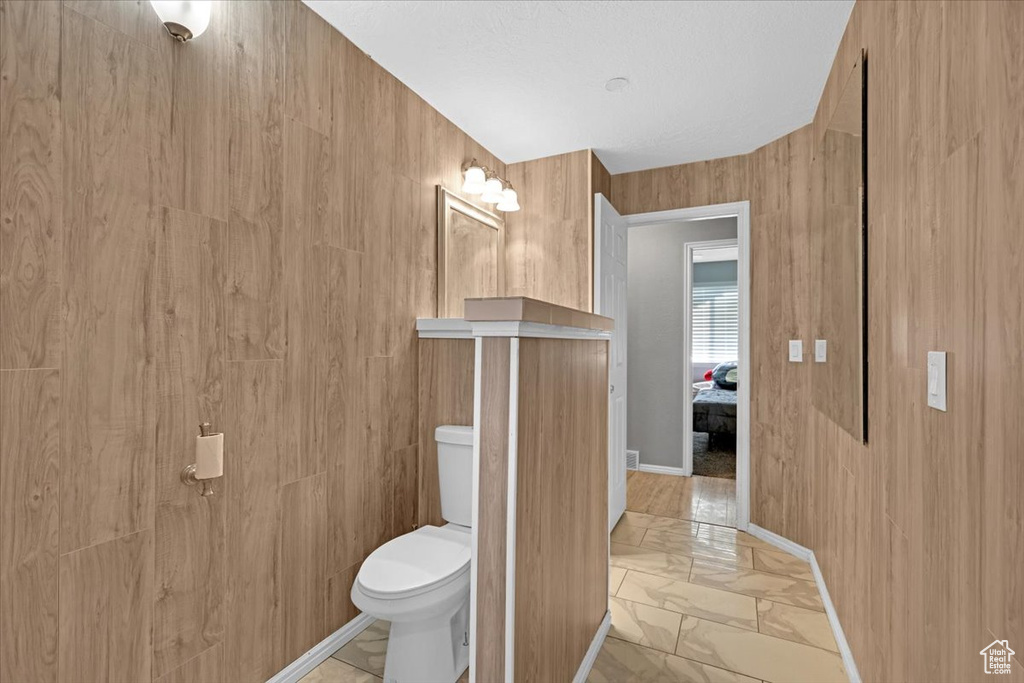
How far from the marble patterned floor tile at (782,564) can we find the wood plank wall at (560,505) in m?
1.16

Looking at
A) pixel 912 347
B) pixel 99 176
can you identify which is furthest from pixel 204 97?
Result: pixel 912 347

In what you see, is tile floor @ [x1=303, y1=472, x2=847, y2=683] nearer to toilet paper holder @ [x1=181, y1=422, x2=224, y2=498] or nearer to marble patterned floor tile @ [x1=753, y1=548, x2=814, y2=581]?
marble patterned floor tile @ [x1=753, y1=548, x2=814, y2=581]

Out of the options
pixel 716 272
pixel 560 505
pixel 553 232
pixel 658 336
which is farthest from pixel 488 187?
pixel 716 272

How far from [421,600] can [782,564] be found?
2151 mm

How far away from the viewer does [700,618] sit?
215 cm

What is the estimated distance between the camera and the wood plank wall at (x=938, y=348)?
765 millimetres

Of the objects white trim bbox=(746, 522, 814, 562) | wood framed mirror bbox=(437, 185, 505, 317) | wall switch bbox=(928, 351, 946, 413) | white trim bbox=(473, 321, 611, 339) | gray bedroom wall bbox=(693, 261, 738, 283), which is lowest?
white trim bbox=(746, 522, 814, 562)

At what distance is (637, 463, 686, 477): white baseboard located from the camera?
443 cm

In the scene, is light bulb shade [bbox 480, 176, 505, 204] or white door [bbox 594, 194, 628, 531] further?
white door [bbox 594, 194, 628, 531]

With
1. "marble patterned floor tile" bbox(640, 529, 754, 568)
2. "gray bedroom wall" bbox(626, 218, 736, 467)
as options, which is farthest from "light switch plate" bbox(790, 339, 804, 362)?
"gray bedroom wall" bbox(626, 218, 736, 467)

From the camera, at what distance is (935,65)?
1.03 meters

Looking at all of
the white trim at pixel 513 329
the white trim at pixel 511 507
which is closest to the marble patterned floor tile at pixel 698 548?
the white trim at pixel 511 507

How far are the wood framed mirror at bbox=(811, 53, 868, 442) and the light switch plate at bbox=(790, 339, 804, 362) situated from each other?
14.0 inches

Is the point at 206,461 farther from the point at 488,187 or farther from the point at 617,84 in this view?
the point at 617,84
